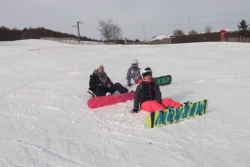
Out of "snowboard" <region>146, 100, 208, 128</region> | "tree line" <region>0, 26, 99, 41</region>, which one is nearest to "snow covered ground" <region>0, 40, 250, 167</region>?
"snowboard" <region>146, 100, 208, 128</region>

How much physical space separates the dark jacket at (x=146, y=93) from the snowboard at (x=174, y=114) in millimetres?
631

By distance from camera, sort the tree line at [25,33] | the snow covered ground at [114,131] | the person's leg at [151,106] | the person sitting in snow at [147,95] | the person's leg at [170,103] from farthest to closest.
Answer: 1. the tree line at [25,33]
2. the person sitting in snow at [147,95]
3. the person's leg at [170,103]
4. the person's leg at [151,106]
5. the snow covered ground at [114,131]

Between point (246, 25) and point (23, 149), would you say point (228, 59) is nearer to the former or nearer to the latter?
point (23, 149)

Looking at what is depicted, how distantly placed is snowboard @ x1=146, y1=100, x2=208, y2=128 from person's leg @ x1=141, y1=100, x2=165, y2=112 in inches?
14.0

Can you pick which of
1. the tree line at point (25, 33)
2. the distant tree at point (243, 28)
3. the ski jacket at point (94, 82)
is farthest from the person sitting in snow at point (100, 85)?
the tree line at point (25, 33)

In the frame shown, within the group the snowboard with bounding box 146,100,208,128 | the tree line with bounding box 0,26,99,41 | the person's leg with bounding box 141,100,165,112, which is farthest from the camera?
the tree line with bounding box 0,26,99,41

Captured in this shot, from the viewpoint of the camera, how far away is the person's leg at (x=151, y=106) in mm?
5061

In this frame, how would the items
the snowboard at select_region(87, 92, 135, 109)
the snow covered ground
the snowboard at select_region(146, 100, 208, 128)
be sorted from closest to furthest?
1. the snow covered ground
2. the snowboard at select_region(146, 100, 208, 128)
3. the snowboard at select_region(87, 92, 135, 109)

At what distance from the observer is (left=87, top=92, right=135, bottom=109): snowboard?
581 cm

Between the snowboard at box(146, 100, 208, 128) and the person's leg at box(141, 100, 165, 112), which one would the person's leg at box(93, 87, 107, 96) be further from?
the snowboard at box(146, 100, 208, 128)

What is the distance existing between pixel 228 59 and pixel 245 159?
11725mm

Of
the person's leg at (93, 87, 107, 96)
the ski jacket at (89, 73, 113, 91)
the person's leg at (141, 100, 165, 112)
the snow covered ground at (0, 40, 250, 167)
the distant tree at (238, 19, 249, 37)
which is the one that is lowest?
the snow covered ground at (0, 40, 250, 167)

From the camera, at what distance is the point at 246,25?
4712 centimetres

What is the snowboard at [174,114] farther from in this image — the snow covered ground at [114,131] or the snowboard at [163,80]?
the snowboard at [163,80]
